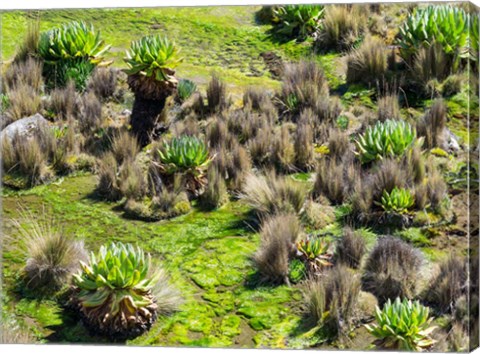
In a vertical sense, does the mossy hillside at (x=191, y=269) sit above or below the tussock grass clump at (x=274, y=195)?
below

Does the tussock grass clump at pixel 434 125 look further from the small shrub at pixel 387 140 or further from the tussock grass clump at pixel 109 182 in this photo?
the tussock grass clump at pixel 109 182

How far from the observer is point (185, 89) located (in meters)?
8.91

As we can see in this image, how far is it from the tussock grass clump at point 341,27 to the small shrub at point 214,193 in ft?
5.68

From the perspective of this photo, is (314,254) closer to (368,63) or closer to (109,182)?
(109,182)

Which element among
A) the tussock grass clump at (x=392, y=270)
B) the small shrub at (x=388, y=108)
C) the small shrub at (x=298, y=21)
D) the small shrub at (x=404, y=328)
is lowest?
the small shrub at (x=404, y=328)

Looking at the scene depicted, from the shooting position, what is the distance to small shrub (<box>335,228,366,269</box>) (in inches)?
271

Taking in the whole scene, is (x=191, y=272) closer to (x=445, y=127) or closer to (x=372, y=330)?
(x=372, y=330)

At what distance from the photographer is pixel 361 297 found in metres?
6.56

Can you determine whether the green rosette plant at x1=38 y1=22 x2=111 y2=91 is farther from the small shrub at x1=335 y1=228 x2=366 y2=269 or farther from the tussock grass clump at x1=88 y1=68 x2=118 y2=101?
the small shrub at x1=335 y1=228 x2=366 y2=269

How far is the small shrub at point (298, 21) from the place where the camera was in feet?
28.8

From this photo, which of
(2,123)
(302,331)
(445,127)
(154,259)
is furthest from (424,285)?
(2,123)

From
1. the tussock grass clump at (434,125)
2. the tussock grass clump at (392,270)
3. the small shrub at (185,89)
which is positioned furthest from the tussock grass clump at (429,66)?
the small shrub at (185,89)

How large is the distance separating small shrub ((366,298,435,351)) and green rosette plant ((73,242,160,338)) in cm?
147

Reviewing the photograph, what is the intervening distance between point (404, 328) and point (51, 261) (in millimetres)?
2494
